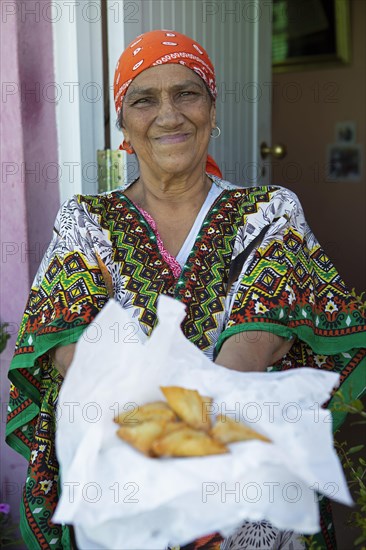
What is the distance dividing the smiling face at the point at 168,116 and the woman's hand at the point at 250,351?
0.49 metres

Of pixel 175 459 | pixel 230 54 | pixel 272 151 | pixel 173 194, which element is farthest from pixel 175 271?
pixel 272 151

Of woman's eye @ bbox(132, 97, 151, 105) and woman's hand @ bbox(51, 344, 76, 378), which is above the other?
woman's eye @ bbox(132, 97, 151, 105)

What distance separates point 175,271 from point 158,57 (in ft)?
1.67

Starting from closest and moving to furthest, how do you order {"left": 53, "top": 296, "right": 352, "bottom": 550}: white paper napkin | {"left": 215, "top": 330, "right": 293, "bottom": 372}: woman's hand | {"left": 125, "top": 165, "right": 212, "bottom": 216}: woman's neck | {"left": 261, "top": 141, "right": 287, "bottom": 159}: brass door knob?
1. {"left": 53, "top": 296, "right": 352, "bottom": 550}: white paper napkin
2. {"left": 215, "top": 330, "right": 293, "bottom": 372}: woman's hand
3. {"left": 125, "top": 165, "right": 212, "bottom": 216}: woman's neck
4. {"left": 261, "top": 141, "right": 287, "bottom": 159}: brass door knob

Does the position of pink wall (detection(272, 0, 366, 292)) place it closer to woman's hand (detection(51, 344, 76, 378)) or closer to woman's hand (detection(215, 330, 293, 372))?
woman's hand (detection(215, 330, 293, 372))

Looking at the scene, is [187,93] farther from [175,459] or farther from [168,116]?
[175,459]

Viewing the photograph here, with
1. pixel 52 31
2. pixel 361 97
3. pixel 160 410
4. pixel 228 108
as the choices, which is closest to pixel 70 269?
pixel 160 410

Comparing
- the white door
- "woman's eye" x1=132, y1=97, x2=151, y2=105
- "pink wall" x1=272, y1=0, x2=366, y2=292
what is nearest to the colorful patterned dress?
"woman's eye" x1=132, y1=97, x2=151, y2=105

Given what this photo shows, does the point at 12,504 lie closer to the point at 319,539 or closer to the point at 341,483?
the point at 319,539

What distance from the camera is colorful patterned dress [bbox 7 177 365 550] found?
4.62 feet

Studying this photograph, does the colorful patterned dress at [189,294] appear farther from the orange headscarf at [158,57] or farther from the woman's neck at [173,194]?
the orange headscarf at [158,57]

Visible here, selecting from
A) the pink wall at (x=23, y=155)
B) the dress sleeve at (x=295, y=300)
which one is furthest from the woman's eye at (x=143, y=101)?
the pink wall at (x=23, y=155)

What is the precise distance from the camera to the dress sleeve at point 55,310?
1.41 meters

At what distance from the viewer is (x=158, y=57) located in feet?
5.21
